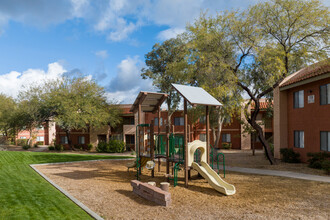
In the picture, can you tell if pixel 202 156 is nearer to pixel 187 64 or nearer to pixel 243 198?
pixel 243 198

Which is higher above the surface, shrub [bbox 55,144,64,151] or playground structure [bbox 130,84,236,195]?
playground structure [bbox 130,84,236,195]

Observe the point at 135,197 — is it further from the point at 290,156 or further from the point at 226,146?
the point at 226,146

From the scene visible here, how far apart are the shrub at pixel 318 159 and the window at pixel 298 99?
4069 millimetres

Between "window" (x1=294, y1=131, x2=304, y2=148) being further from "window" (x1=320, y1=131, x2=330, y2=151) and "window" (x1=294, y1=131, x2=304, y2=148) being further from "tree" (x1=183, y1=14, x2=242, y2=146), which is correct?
"tree" (x1=183, y1=14, x2=242, y2=146)

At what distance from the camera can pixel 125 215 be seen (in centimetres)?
809

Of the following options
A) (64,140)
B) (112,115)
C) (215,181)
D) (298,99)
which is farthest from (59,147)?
(215,181)

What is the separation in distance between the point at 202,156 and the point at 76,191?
19.3 feet

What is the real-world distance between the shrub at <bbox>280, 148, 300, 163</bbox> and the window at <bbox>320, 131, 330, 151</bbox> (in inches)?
94.4

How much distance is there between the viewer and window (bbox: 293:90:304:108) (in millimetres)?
20188

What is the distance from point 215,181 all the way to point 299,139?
12259 mm

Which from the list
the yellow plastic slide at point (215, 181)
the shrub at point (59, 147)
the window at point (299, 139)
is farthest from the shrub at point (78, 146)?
the yellow plastic slide at point (215, 181)

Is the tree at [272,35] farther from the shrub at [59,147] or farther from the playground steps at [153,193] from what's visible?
the shrub at [59,147]

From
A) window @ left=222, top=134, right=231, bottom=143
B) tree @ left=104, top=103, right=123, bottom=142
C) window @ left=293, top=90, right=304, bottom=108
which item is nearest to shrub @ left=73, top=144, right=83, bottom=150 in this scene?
tree @ left=104, top=103, right=123, bottom=142

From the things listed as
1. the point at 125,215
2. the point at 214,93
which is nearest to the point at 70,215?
the point at 125,215
